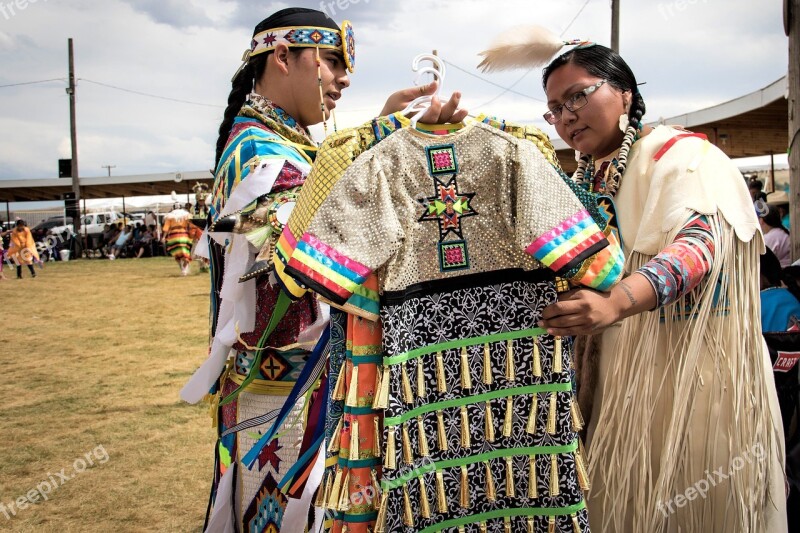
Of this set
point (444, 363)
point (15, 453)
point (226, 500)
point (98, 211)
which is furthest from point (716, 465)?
point (98, 211)

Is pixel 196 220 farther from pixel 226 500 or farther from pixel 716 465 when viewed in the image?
pixel 716 465

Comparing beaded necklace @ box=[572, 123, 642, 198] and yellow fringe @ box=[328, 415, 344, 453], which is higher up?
beaded necklace @ box=[572, 123, 642, 198]

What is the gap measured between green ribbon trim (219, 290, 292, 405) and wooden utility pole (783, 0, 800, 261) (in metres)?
3.23

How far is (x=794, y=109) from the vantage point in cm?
364

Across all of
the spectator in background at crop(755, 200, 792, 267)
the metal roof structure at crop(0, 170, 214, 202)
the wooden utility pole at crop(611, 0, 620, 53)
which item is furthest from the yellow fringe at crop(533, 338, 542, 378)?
the metal roof structure at crop(0, 170, 214, 202)

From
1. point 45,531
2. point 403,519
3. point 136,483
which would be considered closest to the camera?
point 403,519

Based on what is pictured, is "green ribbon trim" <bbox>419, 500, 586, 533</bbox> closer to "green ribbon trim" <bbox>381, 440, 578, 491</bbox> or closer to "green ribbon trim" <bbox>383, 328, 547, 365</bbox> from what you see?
"green ribbon trim" <bbox>381, 440, 578, 491</bbox>

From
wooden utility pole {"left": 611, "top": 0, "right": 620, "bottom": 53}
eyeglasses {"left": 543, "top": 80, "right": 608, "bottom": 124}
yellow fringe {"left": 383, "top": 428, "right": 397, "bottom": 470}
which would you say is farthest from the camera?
wooden utility pole {"left": 611, "top": 0, "right": 620, "bottom": 53}

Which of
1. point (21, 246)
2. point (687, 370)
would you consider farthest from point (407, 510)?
point (21, 246)

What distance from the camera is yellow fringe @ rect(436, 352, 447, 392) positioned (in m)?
1.52

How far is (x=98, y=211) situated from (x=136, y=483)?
114ft

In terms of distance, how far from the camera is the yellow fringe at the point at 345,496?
1.46m

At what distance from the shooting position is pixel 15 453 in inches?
169

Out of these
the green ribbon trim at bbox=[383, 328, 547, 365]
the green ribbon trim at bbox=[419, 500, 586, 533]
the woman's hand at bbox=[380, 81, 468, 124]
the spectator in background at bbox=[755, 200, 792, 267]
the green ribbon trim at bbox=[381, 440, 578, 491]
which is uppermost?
the woman's hand at bbox=[380, 81, 468, 124]
